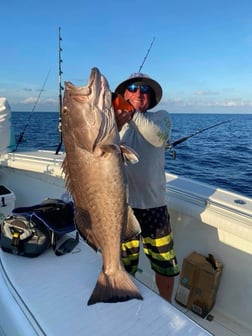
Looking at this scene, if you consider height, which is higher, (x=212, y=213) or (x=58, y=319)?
(x=212, y=213)

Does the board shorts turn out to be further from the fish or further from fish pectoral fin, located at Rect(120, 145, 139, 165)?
fish pectoral fin, located at Rect(120, 145, 139, 165)

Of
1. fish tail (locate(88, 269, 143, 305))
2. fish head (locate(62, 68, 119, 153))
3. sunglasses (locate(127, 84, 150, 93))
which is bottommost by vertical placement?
fish tail (locate(88, 269, 143, 305))

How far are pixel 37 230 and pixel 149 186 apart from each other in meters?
0.97

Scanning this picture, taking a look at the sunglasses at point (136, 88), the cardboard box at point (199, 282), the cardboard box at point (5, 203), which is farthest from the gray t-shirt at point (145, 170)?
the cardboard box at point (5, 203)

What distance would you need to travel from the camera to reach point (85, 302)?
71.7 inches

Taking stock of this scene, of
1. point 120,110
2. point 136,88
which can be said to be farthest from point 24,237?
point 136,88

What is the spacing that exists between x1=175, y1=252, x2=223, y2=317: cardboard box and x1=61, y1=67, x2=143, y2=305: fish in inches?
52.3

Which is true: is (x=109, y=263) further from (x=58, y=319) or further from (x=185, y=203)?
(x=185, y=203)

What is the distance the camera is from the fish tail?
1.77 metres

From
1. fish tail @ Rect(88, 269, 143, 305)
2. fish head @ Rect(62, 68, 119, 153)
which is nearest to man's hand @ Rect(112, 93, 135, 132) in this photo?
fish head @ Rect(62, 68, 119, 153)

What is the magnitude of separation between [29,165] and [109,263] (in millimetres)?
3137

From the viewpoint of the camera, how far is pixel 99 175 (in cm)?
174

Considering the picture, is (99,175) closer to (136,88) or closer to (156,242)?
(136,88)

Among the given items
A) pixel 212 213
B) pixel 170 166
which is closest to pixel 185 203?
pixel 212 213
